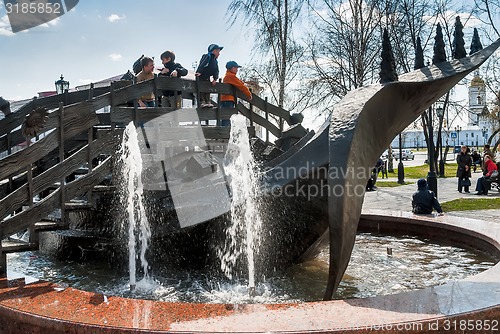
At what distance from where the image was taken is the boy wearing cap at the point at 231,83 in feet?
27.6

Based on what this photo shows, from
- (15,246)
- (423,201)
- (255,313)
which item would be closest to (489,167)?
(423,201)

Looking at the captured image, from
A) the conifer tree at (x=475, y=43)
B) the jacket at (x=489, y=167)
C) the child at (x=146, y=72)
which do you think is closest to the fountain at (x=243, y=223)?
the conifer tree at (x=475, y=43)

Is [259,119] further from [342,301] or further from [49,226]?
[342,301]

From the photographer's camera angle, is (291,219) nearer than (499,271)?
No

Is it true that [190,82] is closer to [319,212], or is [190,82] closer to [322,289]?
[319,212]

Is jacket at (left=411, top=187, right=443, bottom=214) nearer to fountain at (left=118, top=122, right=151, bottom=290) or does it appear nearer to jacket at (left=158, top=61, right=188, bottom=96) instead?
jacket at (left=158, top=61, right=188, bottom=96)

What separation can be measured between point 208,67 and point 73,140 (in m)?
2.53

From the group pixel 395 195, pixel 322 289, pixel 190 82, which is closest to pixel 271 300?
pixel 322 289

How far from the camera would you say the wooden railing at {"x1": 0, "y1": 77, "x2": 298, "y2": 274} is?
5.27 metres

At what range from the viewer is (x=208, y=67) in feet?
27.9

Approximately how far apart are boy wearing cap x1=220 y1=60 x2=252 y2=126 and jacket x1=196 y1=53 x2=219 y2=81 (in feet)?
0.67

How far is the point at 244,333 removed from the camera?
299 cm

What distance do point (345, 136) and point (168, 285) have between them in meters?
2.66

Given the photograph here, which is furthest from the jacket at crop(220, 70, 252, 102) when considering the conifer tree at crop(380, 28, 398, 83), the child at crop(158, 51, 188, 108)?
the conifer tree at crop(380, 28, 398, 83)
